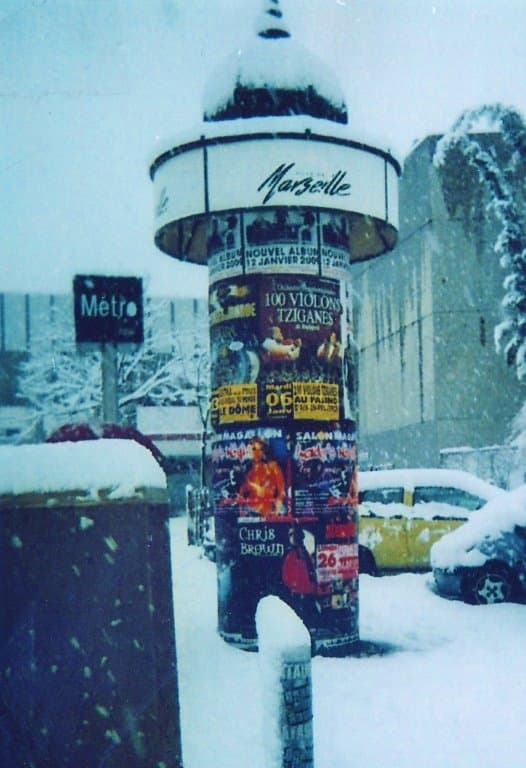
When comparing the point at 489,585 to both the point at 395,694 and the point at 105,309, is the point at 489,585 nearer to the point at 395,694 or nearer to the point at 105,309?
the point at 395,694

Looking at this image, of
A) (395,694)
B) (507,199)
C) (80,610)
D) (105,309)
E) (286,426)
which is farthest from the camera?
(507,199)

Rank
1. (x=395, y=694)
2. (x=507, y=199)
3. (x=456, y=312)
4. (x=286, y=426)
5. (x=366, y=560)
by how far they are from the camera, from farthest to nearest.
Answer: (x=456, y=312) < (x=507, y=199) < (x=366, y=560) < (x=286, y=426) < (x=395, y=694)

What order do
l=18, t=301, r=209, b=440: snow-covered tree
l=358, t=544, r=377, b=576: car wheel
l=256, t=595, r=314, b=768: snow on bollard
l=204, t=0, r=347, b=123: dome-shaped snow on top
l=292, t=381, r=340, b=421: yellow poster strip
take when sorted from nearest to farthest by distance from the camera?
1. l=256, t=595, r=314, b=768: snow on bollard
2. l=292, t=381, r=340, b=421: yellow poster strip
3. l=204, t=0, r=347, b=123: dome-shaped snow on top
4. l=358, t=544, r=377, b=576: car wheel
5. l=18, t=301, r=209, b=440: snow-covered tree

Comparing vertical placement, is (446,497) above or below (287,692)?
above

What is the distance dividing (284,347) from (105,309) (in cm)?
268

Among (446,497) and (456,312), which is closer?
(446,497)

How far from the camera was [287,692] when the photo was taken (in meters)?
3.84

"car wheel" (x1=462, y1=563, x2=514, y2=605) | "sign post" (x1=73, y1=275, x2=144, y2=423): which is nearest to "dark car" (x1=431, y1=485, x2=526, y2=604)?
"car wheel" (x1=462, y1=563, x2=514, y2=605)

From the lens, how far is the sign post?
17.7ft

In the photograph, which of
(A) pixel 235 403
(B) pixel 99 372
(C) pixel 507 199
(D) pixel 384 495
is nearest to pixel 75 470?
(A) pixel 235 403

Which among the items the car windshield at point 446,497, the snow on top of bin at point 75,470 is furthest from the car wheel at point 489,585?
the snow on top of bin at point 75,470

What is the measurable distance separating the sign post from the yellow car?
730cm

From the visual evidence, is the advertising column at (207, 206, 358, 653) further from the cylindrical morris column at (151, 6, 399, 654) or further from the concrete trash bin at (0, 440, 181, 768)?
the concrete trash bin at (0, 440, 181, 768)

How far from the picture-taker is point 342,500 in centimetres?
800
